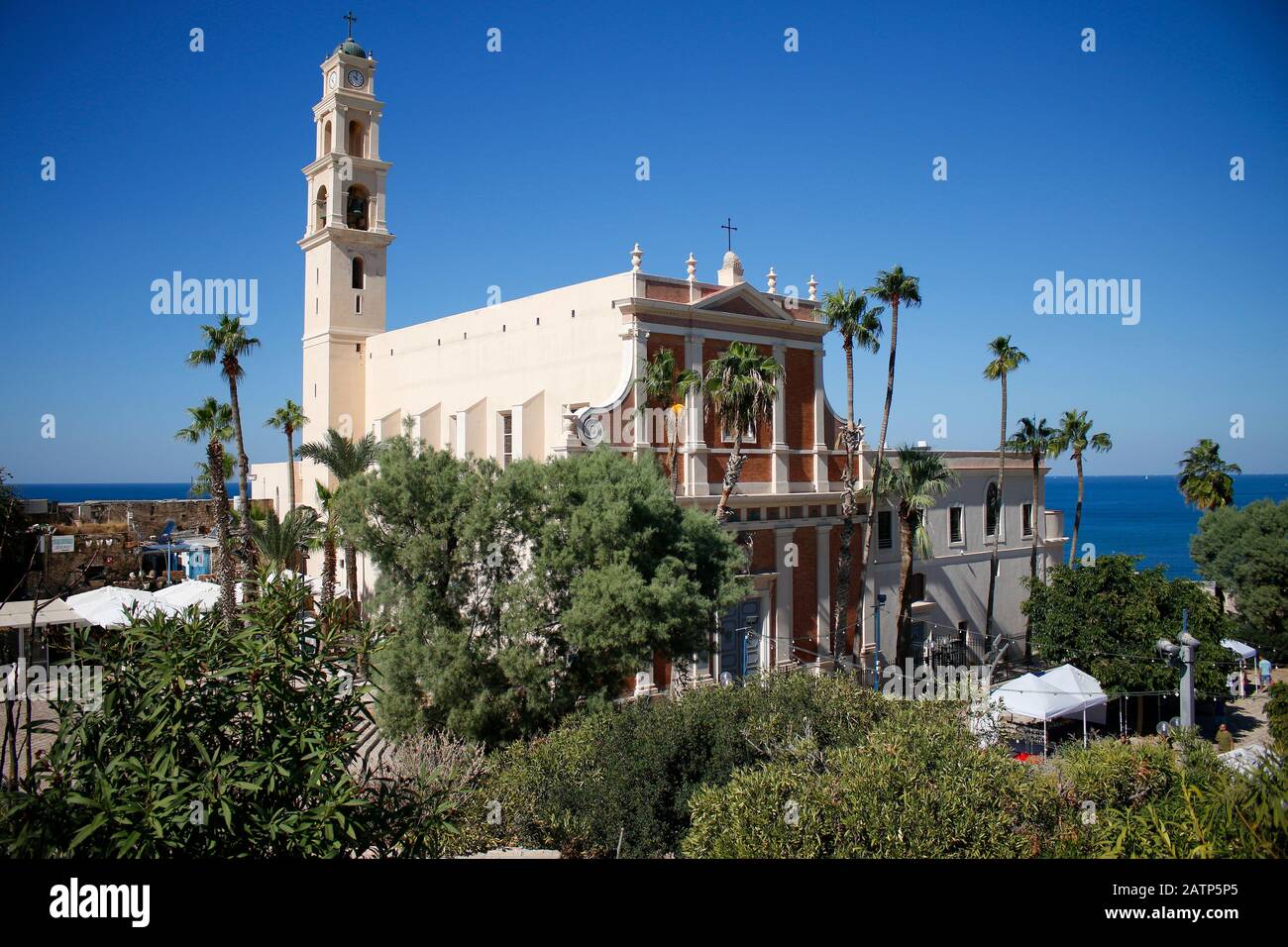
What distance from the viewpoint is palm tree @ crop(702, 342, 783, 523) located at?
2356cm

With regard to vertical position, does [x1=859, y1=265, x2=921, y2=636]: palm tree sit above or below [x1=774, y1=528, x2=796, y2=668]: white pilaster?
above

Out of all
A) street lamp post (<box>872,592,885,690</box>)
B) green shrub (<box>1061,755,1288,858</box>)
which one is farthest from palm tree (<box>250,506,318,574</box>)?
green shrub (<box>1061,755,1288,858</box>)

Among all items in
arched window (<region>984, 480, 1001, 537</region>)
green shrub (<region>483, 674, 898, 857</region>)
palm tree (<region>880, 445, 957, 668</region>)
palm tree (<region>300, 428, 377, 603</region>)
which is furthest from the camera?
arched window (<region>984, 480, 1001, 537</region>)

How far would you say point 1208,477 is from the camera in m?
44.5

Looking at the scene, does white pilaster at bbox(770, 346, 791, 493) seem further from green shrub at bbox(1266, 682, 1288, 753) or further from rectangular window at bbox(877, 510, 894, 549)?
green shrub at bbox(1266, 682, 1288, 753)

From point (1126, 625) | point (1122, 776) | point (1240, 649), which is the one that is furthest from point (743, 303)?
point (1240, 649)

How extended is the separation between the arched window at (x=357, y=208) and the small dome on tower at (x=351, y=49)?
5.16 meters

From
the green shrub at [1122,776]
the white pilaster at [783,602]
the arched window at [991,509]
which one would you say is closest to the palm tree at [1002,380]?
the arched window at [991,509]

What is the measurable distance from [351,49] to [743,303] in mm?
20676

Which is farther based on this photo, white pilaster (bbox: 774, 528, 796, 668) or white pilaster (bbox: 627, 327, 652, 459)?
white pilaster (bbox: 774, 528, 796, 668)

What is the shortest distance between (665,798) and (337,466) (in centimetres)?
1690

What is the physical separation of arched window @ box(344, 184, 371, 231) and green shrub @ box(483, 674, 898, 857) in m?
26.7

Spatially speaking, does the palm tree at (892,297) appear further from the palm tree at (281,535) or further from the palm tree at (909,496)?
the palm tree at (281,535)
